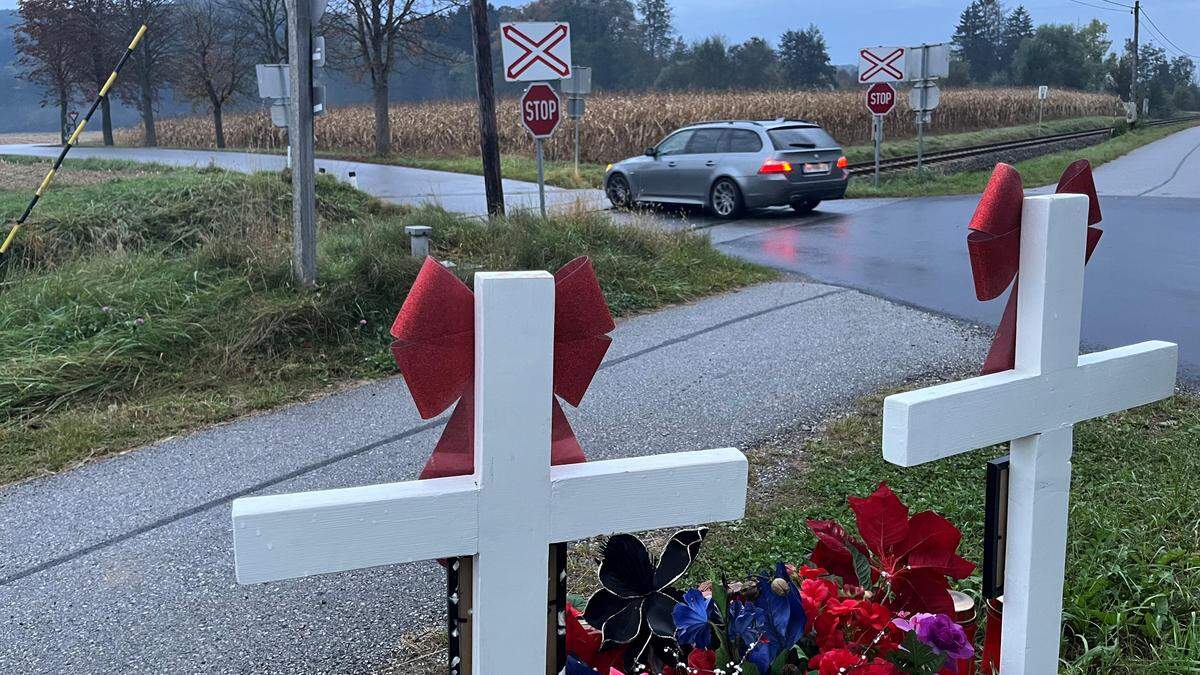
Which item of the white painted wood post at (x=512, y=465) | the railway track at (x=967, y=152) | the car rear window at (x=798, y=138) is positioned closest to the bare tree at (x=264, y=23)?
the railway track at (x=967, y=152)

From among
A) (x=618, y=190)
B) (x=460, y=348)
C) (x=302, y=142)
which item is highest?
(x=302, y=142)

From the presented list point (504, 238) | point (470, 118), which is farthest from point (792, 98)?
point (504, 238)

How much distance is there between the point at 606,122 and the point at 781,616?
109ft

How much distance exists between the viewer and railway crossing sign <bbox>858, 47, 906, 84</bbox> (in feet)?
70.9

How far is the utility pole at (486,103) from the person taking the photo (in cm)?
1337

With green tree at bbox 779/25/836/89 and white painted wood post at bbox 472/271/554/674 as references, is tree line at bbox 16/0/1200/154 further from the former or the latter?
white painted wood post at bbox 472/271/554/674

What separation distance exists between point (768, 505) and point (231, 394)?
12.2 ft

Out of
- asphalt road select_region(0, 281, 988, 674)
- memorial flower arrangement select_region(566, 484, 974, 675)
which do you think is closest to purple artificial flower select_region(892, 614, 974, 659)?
memorial flower arrangement select_region(566, 484, 974, 675)

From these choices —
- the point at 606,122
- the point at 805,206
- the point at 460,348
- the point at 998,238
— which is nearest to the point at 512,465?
the point at 460,348

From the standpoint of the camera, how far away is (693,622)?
2139 mm

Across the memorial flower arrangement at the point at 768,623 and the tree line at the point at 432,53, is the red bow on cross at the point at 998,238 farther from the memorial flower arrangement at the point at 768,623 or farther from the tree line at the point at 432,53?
the tree line at the point at 432,53

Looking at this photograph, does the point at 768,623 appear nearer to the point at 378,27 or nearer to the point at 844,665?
the point at 844,665

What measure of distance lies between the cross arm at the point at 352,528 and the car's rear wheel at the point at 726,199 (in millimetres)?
16073

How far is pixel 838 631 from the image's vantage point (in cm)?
230
